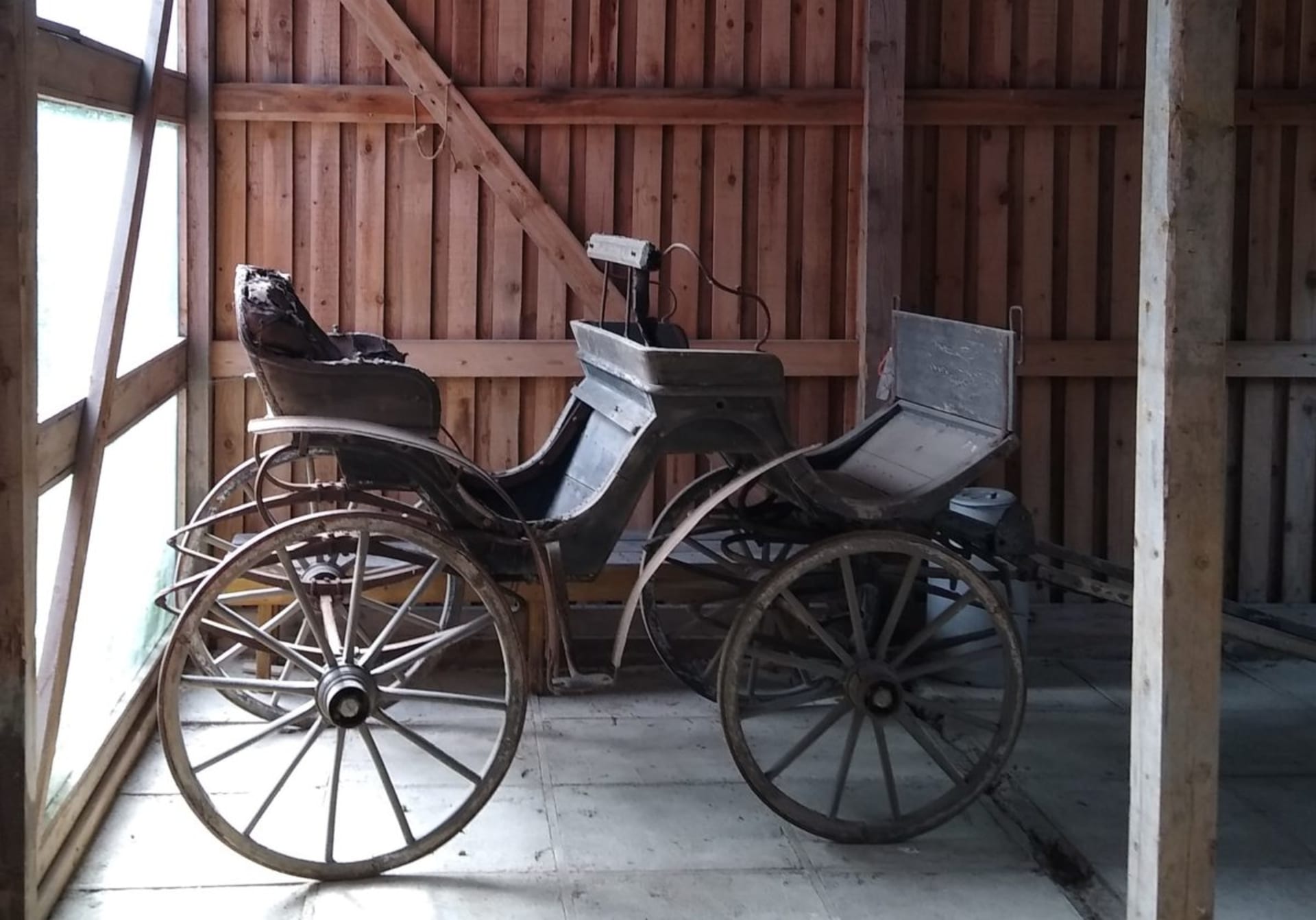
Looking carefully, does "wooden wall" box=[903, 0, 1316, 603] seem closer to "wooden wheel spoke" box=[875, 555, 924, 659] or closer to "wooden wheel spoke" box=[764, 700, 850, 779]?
"wooden wheel spoke" box=[875, 555, 924, 659]

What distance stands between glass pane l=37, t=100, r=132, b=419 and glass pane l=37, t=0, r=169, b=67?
0.22 meters

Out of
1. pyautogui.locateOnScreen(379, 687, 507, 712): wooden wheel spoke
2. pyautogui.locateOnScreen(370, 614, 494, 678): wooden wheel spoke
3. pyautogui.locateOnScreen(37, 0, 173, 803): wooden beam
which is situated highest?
pyautogui.locateOnScreen(37, 0, 173, 803): wooden beam

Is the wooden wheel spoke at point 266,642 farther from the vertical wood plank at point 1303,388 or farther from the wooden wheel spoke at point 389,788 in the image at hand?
the vertical wood plank at point 1303,388

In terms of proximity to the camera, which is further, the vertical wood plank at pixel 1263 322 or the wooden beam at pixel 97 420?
the vertical wood plank at pixel 1263 322

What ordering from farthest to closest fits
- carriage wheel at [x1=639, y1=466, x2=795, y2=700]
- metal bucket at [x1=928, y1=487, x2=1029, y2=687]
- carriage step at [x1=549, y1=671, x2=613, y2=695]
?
1. metal bucket at [x1=928, y1=487, x2=1029, y2=687]
2. carriage wheel at [x1=639, y1=466, x2=795, y2=700]
3. carriage step at [x1=549, y1=671, x2=613, y2=695]

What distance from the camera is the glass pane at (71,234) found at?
147 inches

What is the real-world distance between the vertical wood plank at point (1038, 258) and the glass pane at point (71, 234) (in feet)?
11.7

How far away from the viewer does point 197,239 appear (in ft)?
19.3

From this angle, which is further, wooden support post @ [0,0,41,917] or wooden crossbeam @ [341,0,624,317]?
wooden crossbeam @ [341,0,624,317]

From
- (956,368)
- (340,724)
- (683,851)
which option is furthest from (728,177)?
(340,724)

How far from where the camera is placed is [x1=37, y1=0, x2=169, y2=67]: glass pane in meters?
3.92

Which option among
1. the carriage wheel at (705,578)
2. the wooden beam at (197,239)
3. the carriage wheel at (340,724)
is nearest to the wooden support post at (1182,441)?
the carriage wheel at (705,578)

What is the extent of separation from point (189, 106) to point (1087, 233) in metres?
3.60

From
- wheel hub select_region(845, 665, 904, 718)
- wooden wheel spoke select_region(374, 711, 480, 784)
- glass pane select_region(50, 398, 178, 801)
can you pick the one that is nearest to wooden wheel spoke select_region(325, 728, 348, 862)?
wooden wheel spoke select_region(374, 711, 480, 784)
